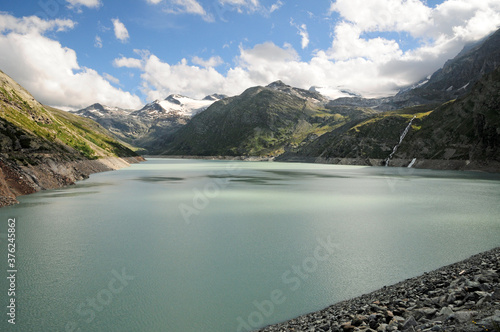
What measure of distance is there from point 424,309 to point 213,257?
11.2m

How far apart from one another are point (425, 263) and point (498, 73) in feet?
418

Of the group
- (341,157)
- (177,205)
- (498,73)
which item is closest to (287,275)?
(177,205)

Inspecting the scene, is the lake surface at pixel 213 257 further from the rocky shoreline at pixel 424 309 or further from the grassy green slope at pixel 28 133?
the grassy green slope at pixel 28 133

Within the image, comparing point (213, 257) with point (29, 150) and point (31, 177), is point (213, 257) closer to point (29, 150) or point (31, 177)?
point (31, 177)

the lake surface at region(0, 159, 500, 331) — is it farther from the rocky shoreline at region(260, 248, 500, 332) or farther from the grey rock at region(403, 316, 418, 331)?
the grey rock at region(403, 316, 418, 331)

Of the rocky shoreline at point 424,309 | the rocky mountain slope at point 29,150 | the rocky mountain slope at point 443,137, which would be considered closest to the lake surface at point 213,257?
the rocky shoreline at point 424,309

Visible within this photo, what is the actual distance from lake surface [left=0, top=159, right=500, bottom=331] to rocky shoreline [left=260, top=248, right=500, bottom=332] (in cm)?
118

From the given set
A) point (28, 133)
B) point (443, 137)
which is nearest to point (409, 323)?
point (28, 133)

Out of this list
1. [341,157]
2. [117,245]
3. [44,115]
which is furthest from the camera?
[341,157]

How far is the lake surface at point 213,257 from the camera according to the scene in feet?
37.7

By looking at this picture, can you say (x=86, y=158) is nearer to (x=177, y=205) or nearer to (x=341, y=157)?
(x=177, y=205)

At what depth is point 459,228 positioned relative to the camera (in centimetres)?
2486

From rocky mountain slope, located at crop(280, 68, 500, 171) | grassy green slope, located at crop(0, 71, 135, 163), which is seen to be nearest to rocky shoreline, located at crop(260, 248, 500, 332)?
grassy green slope, located at crop(0, 71, 135, 163)

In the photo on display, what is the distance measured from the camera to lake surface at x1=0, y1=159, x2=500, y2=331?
37.7ft
